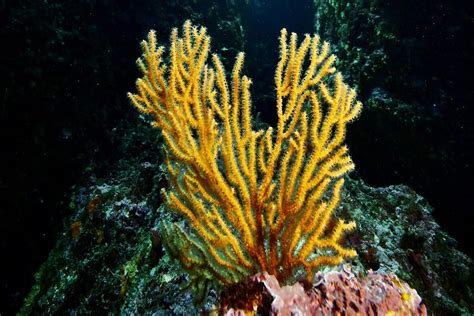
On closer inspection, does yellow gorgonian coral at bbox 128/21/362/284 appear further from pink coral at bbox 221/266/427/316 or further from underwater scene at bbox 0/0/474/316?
pink coral at bbox 221/266/427/316

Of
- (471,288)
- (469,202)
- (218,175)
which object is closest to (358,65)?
(469,202)

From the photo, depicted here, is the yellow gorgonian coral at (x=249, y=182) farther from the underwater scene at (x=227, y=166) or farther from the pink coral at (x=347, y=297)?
the pink coral at (x=347, y=297)

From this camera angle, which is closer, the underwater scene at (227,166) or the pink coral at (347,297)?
the pink coral at (347,297)

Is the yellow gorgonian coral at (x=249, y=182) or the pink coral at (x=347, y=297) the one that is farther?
the yellow gorgonian coral at (x=249, y=182)

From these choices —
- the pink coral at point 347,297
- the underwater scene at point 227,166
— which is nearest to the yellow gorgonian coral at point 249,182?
the underwater scene at point 227,166

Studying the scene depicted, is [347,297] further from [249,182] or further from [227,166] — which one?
[227,166]

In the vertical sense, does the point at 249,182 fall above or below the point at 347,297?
above

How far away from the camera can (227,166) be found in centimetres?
228

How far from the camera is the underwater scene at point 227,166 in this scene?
2297 millimetres

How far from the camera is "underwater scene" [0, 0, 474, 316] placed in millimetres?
2297

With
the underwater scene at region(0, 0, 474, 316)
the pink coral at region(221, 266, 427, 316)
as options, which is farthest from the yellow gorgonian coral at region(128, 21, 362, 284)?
the pink coral at region(221, 266, 427, 316)

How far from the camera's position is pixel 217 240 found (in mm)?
2281

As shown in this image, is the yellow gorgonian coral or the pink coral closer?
the pink coral

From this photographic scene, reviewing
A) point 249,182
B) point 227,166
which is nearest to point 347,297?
point 249,182
